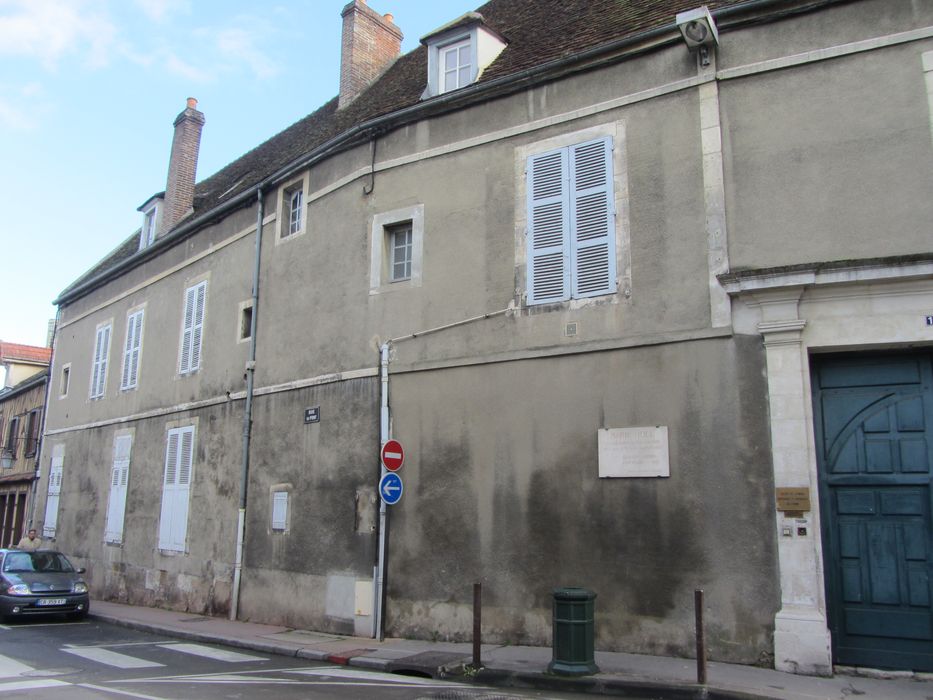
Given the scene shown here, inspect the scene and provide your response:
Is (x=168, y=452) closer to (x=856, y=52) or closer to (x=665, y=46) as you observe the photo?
(x=665, y=46)

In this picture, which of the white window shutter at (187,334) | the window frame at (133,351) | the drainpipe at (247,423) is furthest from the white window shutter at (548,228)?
the window frame at (133,351)

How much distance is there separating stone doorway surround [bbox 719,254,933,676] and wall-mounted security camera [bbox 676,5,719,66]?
111 inches

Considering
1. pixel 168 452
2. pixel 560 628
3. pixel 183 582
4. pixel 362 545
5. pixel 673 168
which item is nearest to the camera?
pixel 560 628

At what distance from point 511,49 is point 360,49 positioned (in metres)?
5.16

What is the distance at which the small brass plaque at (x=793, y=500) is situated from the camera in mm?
7844

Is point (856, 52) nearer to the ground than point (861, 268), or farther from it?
farther from it

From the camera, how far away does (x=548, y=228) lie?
33.3 ft

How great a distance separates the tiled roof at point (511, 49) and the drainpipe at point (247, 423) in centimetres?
129

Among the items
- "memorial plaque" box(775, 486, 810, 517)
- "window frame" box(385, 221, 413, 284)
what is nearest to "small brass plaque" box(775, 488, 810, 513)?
"memorial plaque" box(775, 486, 810, 517)

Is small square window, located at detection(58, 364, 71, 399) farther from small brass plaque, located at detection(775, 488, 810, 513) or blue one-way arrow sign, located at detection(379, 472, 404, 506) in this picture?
small brass plaque, located at detection(775, 488, 810, 513)

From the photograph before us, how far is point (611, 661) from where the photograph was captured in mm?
8094

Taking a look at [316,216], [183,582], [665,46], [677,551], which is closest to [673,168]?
[665,46]

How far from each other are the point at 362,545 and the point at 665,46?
7.75 metres

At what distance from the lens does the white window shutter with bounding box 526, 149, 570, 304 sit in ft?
32.6
